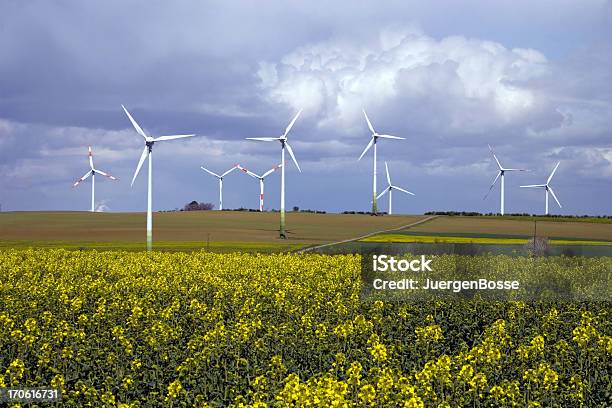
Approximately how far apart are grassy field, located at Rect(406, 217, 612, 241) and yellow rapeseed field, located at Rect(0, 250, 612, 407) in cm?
6138

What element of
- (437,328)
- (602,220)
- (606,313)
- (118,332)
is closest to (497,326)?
(437,328)

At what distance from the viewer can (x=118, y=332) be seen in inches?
771

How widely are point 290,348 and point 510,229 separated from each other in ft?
275

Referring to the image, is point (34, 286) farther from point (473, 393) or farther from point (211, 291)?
point (473, 393)

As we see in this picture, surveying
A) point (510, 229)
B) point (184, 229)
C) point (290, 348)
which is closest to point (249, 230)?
point (184, 229)

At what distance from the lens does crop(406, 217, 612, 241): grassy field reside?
89938 mm

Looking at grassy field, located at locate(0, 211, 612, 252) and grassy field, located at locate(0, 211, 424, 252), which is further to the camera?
grassy field, located at locate(0, 211, 612, 252)

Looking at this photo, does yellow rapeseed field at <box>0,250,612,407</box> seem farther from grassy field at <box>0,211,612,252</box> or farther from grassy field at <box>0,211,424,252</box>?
grassy field at <box>0,211,612,252</box>

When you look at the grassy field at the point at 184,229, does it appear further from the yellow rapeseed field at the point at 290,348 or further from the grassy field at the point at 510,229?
the yellow rapeseed field at the point at 290,348

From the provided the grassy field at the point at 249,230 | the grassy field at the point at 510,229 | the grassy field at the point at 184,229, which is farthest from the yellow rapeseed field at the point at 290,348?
the grassy field at the point at 510,229

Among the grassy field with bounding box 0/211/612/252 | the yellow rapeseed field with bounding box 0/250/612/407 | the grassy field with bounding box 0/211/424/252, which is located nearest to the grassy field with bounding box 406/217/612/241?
the grassy field with bounding box 0/211/612/252

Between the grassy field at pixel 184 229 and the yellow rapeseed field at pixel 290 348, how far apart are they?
128 feet

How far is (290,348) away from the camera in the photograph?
2030 centimetres

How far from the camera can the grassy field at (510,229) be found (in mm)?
89938
